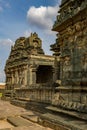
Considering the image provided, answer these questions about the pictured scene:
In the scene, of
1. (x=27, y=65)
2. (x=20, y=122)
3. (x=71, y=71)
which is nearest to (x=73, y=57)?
(x=71, y=71)

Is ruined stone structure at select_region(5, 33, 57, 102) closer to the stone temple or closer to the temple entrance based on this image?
the temple entrance

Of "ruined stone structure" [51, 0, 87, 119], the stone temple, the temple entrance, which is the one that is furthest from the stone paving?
the temple entrance

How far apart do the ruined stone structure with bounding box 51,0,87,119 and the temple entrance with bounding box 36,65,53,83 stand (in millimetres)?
16326

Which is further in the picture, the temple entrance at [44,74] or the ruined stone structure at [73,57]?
the temple entrance at [44,74]

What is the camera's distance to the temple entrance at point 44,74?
84.1ft

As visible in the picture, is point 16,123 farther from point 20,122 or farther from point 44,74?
point 44,74

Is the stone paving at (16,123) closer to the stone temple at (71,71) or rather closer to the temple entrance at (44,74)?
the stone temple at (71,71)

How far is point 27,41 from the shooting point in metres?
24.8

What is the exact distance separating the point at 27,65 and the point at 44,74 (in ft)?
14.0

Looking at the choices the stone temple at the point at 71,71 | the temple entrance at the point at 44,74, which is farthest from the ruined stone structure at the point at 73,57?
the temple entrance at the point at 44,74

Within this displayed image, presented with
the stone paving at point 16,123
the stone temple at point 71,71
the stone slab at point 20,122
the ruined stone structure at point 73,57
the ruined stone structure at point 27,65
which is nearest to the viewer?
the stone temple at point 71,71

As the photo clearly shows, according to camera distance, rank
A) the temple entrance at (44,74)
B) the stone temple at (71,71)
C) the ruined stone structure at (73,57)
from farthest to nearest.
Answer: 1. the temple entrance at (44,74)
2. the ruined stone structure at (73,57)
3. the stone temple at (71,71)

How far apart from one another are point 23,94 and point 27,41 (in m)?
7.36

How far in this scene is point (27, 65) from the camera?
22.9m
